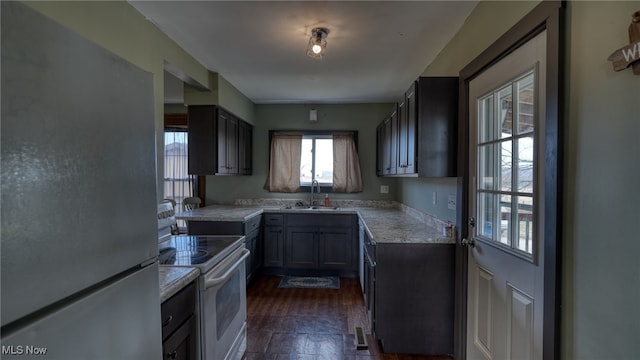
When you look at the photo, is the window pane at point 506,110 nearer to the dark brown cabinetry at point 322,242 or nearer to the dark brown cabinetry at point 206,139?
the dark brown cabinetry at point 322,242

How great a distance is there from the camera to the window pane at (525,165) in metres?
1.35

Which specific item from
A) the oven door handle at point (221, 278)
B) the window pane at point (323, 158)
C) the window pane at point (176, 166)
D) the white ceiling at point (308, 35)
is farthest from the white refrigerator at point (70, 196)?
the window pane at point (176, 166)

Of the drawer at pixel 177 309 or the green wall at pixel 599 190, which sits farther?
the drawer at pixel 177 309

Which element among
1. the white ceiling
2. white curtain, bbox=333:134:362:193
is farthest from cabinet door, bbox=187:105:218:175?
white curtain, bbox=333:134:362:193

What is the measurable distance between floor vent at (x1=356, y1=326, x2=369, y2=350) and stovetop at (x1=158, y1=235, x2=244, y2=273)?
124cm

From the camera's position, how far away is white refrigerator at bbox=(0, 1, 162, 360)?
1.72ft

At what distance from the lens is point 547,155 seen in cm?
117

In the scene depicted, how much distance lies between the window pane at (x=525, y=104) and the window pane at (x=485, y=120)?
0.27 meters

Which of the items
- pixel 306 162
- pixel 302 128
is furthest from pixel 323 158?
pixel 302 128

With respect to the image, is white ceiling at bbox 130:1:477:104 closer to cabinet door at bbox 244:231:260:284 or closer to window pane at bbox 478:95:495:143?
window pane at bbox 478:95:495:143

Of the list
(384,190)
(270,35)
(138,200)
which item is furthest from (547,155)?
(384,190)

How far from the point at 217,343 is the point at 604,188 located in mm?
1880

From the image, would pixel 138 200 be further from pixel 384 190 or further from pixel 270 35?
pixel 384 190

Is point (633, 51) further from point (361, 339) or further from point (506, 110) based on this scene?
point (361, 339)
